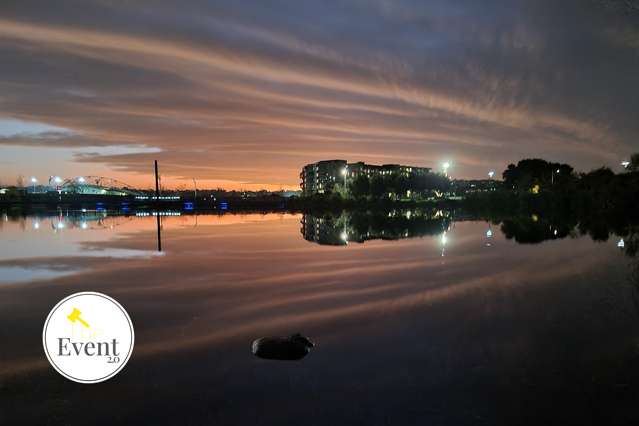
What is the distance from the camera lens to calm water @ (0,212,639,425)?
8969mm

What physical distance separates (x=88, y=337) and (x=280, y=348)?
4.57m

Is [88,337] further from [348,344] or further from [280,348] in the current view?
[348,344]

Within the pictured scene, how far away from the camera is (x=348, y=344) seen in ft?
41.6

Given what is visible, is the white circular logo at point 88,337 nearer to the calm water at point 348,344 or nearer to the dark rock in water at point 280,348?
the calm water at point 348,344

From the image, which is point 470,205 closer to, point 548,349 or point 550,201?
point 550,201

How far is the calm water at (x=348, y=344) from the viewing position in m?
8.97

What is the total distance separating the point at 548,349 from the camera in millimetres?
12359

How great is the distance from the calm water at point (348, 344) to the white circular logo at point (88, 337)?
44 centimetres

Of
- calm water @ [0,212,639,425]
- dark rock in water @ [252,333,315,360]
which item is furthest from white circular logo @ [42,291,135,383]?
dark rock in water @ [252,333,315,360]

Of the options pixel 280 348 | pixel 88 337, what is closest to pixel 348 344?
pixel 280 348

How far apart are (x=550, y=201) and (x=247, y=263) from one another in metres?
104

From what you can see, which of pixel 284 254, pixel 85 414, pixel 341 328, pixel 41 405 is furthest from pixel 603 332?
pixel 284 254

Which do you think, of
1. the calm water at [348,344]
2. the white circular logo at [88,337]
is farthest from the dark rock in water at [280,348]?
the white circular logo at [88,337]

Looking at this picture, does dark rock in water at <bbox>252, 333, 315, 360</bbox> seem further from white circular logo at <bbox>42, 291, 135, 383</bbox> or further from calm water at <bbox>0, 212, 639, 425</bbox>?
white circular logo at <bbox>42, 291, 135, 383</bbox>
